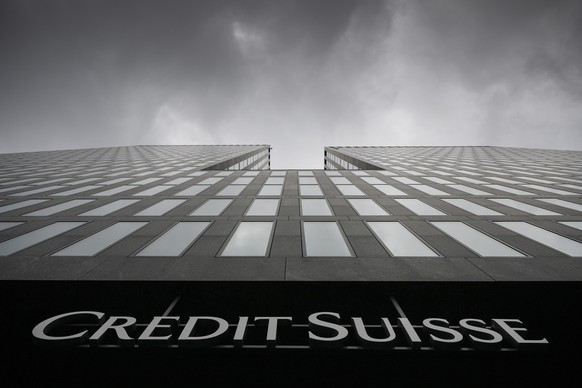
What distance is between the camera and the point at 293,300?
820cm

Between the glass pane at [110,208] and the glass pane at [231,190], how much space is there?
203 inches

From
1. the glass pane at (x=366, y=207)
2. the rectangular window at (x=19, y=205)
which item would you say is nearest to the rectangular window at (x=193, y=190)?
the rectangular window at (x=19, y=205)

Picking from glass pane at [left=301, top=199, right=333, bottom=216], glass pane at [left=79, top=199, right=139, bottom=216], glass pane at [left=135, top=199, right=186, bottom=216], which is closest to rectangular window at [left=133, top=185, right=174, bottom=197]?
glass pane at [left=79, top=199, right=139, bottom=216]

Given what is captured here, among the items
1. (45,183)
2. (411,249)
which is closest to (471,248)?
(411,249)

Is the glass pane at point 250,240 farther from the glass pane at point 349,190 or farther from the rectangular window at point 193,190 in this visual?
the glass pane at point 349,190

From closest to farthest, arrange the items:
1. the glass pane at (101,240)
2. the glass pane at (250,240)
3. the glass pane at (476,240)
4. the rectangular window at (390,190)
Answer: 1. the glass pane at (476,240)
2. the glass pane at (101,240)
3. the glass pane at (250,240)
4. the rectangular window at (390,190)

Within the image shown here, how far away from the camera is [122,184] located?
20484mm

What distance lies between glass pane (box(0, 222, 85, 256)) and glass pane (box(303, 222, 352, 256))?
35.5ft

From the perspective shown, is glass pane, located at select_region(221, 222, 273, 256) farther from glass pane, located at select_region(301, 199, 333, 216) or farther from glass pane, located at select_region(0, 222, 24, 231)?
glass pane, located at select_region(0, 222, 24, 231)

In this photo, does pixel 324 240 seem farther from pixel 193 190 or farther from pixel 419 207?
pixel 193 190

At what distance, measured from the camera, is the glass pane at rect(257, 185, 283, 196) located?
1800 centimetres

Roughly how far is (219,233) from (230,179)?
11.7 m

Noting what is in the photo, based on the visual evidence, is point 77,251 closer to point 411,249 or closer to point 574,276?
point 411,249

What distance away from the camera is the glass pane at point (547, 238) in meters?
9.74
